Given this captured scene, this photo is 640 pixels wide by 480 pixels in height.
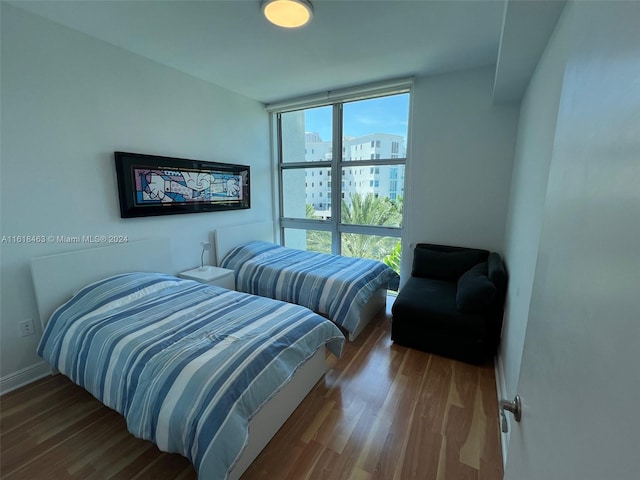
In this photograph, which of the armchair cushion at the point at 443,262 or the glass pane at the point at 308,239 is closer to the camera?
the armchair cushion at the point at 443,262

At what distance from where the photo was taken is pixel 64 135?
216 centimetres

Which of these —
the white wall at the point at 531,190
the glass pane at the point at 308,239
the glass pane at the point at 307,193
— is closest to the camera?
the white wall at the point at 531,190

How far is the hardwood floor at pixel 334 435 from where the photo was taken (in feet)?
4.74

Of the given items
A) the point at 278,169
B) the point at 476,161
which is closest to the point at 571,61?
the point at 476,161

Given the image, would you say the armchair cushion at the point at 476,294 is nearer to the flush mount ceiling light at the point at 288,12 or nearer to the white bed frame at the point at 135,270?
the white bed frame at the point at 135,270

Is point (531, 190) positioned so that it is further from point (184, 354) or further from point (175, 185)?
point (175, 185)

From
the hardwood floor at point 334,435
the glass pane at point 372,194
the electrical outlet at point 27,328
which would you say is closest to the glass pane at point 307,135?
the glass pane at point 372,194

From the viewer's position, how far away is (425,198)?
3262 millimetres

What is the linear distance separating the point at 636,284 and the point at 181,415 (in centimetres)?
155

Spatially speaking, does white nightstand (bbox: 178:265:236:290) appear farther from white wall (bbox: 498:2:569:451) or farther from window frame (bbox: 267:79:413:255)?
white wall (bbox: 498:2:569:451)

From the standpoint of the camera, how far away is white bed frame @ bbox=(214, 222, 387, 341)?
2.88 metres

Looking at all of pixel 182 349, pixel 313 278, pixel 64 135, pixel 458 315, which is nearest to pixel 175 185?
pixel 64 135

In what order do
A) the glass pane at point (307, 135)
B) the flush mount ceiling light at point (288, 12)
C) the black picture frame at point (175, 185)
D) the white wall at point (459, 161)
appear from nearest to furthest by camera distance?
1. the flush mount ceiling light at point (288, 12)
2. the black picture frame at point (175, 185)
3. the white wall at point (459, 161)
4. the glass pane at point (307, 135)

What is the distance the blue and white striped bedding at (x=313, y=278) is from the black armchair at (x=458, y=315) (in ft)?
1.23
